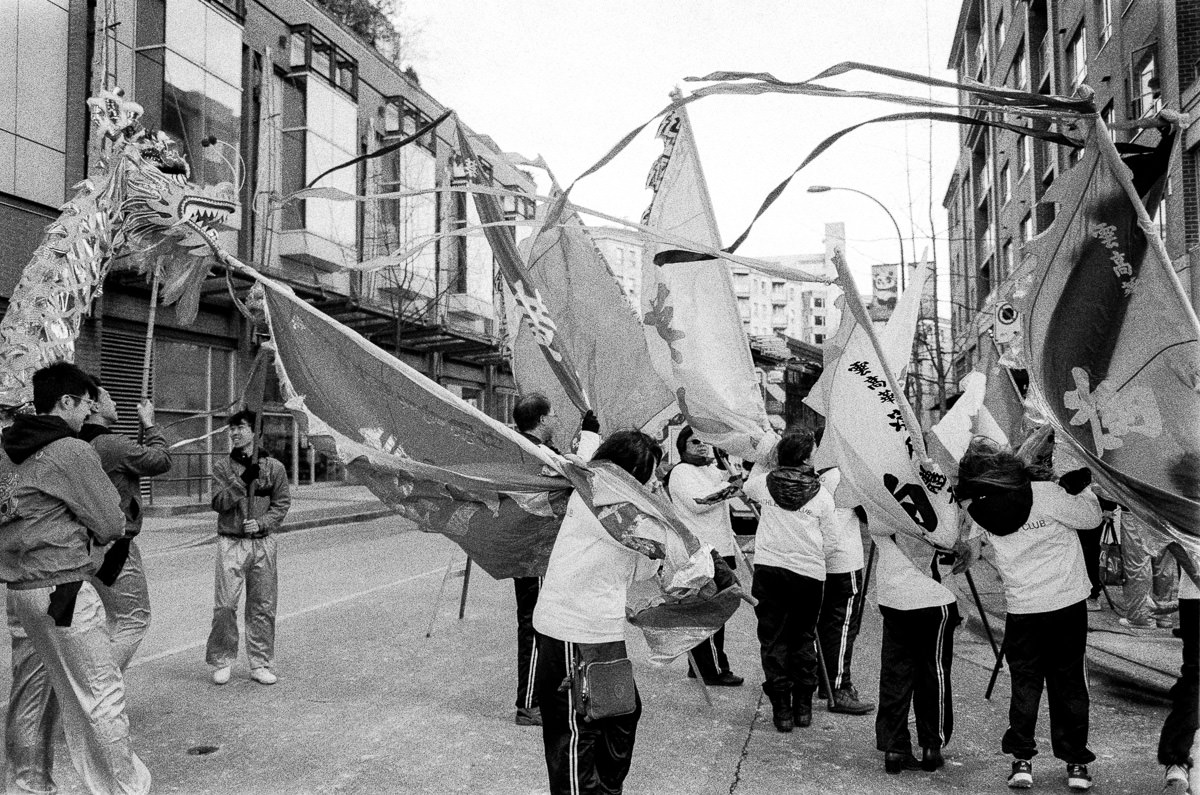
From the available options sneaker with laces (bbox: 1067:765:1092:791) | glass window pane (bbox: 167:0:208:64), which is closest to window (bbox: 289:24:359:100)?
glass window pane (bbox: 167:0:208:64)

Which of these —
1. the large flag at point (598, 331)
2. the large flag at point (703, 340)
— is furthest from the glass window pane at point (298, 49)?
the large flag at point (703, 340)

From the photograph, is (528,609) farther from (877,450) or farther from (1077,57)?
(1077,57)

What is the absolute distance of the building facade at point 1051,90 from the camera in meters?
13.4

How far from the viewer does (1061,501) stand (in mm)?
4359

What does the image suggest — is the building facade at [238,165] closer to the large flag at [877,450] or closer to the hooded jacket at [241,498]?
the hooded jacket at [241,498]

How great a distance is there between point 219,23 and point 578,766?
2144cm

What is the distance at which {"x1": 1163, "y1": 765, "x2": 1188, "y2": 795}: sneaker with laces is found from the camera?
4070mm

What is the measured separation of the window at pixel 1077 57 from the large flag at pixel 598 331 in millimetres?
18001

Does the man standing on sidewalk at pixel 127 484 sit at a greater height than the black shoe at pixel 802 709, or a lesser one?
greater

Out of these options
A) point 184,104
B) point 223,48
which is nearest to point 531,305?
point 184,104

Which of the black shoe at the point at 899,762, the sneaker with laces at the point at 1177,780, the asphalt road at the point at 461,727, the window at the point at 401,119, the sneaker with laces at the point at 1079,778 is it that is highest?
the window at the point at 401,119

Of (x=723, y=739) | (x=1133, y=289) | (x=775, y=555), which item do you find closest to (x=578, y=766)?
(x=723, y=739)

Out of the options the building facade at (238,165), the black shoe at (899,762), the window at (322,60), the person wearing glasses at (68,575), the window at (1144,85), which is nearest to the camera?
the person wearing glasses at (68,575)

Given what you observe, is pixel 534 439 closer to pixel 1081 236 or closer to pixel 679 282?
pixel 679 282
